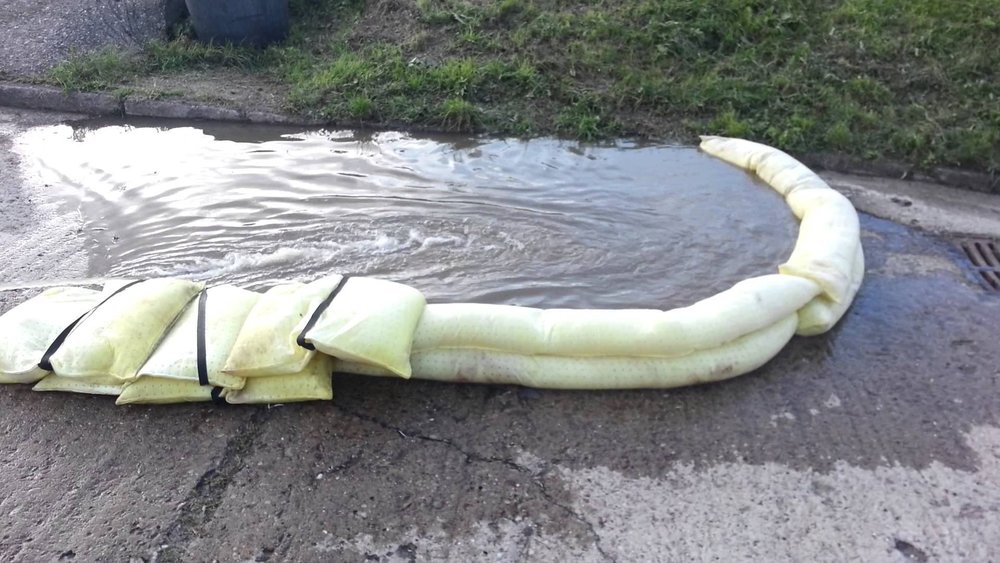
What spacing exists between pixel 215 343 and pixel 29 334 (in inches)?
33.9

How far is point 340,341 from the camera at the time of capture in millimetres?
2996

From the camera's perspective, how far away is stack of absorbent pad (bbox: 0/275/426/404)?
304 centimetres

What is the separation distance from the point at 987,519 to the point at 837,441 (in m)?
0.55

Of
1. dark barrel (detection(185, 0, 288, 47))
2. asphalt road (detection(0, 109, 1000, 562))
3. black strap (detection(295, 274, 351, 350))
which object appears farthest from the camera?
dark barrel (detection(185, 0, 288, 47))

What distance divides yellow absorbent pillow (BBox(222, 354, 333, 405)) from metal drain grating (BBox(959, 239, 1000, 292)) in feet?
11.8

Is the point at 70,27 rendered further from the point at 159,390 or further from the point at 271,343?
the point at 271,343

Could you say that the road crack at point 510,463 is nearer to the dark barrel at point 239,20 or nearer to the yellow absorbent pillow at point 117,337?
the yellow absorbent pillow at point 117,337

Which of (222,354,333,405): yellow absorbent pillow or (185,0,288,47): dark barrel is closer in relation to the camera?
(222,354,333,405): yellow absorbent pillow

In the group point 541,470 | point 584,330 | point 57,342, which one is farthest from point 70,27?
point 541,470

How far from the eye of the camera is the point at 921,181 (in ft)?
18.6

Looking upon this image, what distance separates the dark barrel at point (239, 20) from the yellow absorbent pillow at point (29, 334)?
17.5ft

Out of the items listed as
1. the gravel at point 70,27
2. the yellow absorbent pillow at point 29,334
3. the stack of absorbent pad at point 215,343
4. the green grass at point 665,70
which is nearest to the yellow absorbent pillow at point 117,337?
the stack of absorbent pad at point 215,343

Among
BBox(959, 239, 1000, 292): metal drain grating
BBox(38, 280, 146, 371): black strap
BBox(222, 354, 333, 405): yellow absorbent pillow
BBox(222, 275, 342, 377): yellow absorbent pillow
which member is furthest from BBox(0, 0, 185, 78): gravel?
BBox(959, 239, 1000, 292): metal drain grating

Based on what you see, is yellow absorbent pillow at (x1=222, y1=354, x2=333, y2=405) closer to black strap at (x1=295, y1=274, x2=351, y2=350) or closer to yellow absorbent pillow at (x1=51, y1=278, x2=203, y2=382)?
black strap at (x1=295, y1=274, x2=351, y2=350)
